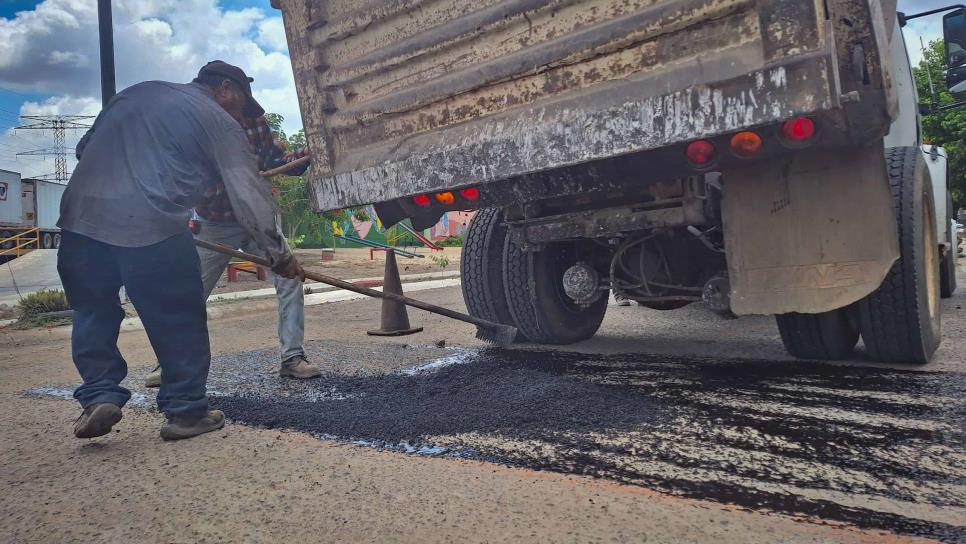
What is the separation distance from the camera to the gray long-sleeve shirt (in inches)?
104

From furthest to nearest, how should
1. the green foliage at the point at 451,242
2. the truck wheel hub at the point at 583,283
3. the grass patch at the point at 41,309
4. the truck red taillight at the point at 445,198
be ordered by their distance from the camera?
the green foliage at the point at 451,242 → the grass patch at the point at 41,309 → the truck wheel hub at the point at 583,283 → the truck red taillight at the point at 445,198

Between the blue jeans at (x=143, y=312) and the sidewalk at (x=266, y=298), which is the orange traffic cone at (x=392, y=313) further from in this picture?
the blue jeans at (x=143, y=312)

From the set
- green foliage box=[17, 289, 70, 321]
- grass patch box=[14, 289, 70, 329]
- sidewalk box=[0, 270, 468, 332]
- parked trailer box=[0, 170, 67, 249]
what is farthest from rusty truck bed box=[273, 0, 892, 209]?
parked trailer box=[0, 170, 67, 249]

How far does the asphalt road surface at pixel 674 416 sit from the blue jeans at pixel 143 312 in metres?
0.35

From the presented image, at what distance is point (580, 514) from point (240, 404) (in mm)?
2022

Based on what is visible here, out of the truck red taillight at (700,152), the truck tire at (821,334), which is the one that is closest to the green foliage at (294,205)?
the truck tire at (821,334)

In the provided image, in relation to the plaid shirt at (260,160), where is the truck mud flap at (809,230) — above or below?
below

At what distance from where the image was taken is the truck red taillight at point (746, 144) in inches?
98.1

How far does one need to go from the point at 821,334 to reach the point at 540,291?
5.42 ft

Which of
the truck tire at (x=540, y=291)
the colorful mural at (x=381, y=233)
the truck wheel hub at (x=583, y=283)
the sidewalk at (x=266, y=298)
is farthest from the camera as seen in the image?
the colorful mural at (x=381, y=233)

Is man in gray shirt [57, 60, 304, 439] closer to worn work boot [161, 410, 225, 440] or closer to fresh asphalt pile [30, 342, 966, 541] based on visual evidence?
worn work boot [161, 410, 225, 440]

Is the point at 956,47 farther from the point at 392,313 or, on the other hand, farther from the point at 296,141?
the point at 296,141

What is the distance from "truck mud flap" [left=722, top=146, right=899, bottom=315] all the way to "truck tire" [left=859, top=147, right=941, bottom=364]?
1.33ft

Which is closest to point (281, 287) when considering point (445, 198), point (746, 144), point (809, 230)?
point (445, 198)
